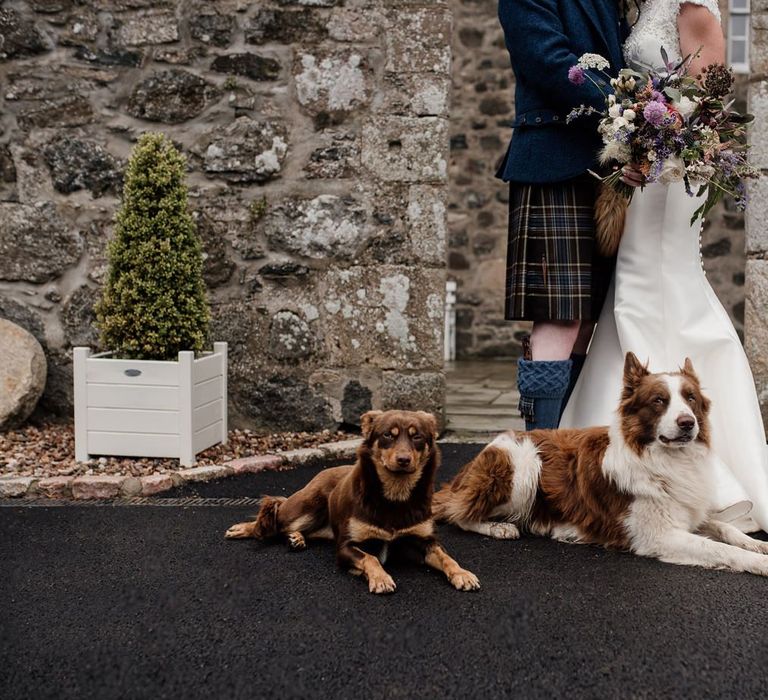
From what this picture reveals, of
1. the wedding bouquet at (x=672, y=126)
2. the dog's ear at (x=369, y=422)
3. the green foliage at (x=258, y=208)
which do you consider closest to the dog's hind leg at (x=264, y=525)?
the dog's ear at (x=369, y=422)

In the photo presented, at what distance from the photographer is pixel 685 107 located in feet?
10.3

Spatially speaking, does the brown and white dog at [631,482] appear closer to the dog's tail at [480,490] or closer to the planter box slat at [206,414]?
the dog's tail at [480,490]

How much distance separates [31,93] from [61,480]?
7.75 feet

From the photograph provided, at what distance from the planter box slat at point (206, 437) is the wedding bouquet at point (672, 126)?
93.9 inches

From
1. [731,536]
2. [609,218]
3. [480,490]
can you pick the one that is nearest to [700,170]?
[609,218]

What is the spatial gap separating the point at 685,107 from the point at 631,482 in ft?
4.39

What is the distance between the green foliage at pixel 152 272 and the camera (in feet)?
14.4

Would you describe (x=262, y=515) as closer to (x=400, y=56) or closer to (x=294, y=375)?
(x=294, y=375)

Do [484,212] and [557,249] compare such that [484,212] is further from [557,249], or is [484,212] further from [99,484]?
→ [99,484]

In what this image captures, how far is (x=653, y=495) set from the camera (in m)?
2.93

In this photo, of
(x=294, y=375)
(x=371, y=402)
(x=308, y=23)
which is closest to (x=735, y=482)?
(x=371, y=402)

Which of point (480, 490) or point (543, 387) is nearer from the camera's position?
point (480, 490)

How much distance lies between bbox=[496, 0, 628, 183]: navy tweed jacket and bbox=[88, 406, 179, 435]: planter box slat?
206 cm

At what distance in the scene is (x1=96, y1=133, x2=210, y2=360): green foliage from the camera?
14.4ft
